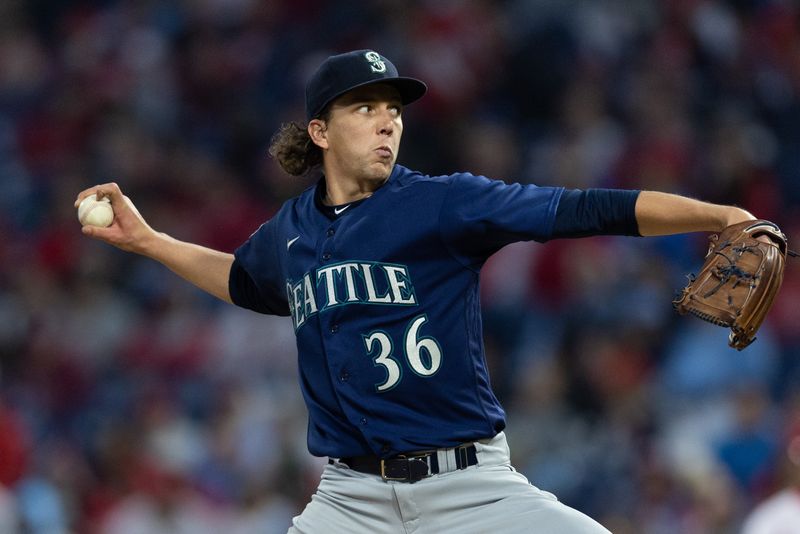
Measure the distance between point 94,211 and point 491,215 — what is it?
4.39ft

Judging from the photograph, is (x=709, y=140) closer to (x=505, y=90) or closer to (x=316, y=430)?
(x=505, y=90)

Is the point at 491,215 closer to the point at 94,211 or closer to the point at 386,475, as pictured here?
the point at 386,475

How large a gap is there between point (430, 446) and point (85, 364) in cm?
516

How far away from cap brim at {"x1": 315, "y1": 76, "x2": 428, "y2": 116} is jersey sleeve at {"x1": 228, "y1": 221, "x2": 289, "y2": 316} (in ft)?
1.41

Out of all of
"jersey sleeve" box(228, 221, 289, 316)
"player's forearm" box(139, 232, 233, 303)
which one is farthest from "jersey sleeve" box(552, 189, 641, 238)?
"player's forearm" box(139, 232, 233, 303)

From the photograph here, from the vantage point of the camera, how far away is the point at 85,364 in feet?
26.6

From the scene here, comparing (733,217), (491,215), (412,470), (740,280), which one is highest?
(491,215)

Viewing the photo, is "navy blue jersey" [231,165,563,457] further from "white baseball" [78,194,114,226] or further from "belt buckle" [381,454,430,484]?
"white baseball" [78,194,114,226]

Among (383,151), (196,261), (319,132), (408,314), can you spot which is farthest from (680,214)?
(196,261)

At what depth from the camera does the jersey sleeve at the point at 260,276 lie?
3822 millimetres

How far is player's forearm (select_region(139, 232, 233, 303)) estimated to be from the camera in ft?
13.2

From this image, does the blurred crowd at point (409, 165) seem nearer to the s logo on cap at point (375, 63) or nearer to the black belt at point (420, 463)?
the black belt at point (420, 463)

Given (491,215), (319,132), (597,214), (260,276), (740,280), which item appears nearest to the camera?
(740,280)

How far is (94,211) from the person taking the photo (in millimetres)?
3963
